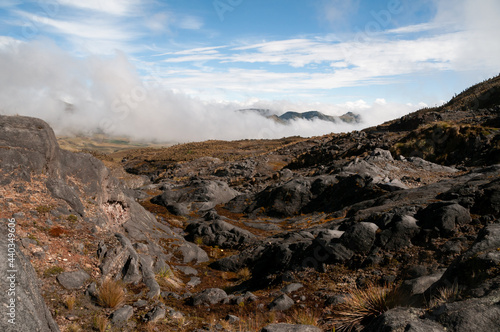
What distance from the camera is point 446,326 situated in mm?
4602

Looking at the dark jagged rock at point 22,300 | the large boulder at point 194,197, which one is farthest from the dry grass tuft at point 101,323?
the large boulder at point 194,197

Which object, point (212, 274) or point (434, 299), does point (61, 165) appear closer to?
point (212, 274)

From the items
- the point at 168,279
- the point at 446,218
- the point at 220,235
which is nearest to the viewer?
the point at 446,218

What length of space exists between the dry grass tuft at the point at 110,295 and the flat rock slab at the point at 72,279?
696mm

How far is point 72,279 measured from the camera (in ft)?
31.9

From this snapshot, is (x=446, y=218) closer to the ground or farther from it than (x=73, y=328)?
farther from it

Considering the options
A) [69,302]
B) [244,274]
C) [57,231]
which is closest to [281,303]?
[244,274]

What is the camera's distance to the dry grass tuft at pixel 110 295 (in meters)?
9.27

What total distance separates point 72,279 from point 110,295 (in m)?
1.52

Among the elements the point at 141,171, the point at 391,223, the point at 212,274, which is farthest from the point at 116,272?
the point at 141,171

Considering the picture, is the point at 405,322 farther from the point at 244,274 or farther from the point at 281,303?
the point at 244,274

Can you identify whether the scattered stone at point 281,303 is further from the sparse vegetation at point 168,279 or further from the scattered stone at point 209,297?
the sparse vegetation at point 168,279

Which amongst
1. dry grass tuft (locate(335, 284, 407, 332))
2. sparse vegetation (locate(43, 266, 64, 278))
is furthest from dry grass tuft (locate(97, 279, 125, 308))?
dry grass tuft (locate(335, 284, 407, 332))

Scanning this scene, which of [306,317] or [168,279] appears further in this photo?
[168,279]
